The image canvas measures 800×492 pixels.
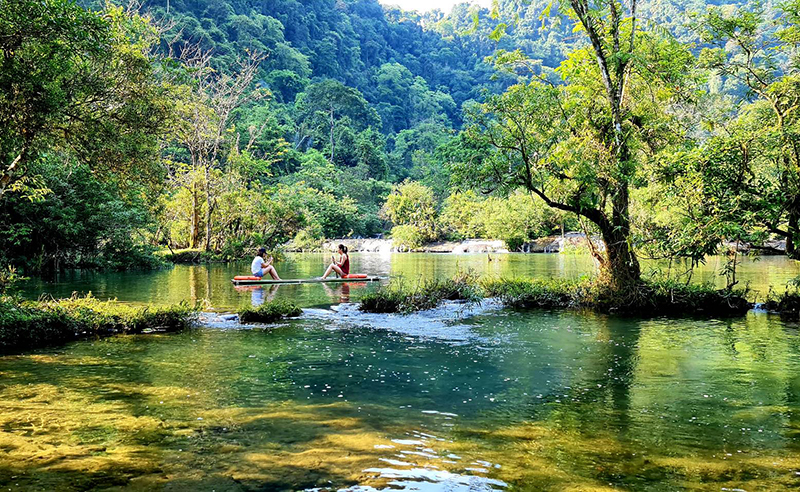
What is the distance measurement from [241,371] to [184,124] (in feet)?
28.0

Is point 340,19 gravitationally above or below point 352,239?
above

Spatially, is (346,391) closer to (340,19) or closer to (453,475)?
(453,475)

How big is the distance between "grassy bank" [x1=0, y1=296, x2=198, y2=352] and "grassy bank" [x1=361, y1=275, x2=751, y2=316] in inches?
207

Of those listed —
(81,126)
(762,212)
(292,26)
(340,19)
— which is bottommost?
(762,212)

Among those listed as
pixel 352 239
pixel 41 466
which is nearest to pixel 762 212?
pixel 41 466

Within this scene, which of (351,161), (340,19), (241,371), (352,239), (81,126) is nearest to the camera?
(241,371)

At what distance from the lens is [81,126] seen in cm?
1198

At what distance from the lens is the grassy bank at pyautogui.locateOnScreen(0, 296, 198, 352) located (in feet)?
33.4

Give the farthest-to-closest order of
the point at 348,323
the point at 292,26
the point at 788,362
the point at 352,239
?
the point at 292,26 → the point at 352,239 → the point at 348,323 → the point at 788,362

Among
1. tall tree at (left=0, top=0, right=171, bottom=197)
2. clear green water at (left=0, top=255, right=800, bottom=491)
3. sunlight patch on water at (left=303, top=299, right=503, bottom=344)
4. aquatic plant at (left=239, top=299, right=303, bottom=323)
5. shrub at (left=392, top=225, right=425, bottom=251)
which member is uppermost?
tall tree at (left=0, top=0, right=171, bottom=197)

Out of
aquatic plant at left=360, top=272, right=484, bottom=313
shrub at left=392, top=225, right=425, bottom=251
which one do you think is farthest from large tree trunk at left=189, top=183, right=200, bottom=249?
shrub at left=392, top=225, right=425, bottom=251

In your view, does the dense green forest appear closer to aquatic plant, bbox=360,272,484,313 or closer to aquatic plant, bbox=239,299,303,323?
aquatic plant, bbox=360,272,484,313

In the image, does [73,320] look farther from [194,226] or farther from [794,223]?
[194,226]

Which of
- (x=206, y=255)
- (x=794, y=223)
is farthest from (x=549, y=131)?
(x=206, y=255)
